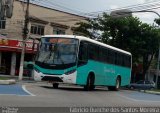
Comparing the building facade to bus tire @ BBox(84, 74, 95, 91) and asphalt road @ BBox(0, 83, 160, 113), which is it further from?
asphalt road @ BBox(0, 83, 160, 113)

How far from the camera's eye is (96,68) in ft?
94.2

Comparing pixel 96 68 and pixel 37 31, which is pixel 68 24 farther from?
pixel 96 68

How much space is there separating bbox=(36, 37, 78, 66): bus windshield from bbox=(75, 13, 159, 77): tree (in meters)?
Result: 26.8

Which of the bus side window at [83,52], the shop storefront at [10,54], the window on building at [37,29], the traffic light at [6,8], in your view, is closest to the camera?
the traffic light at [6,8]

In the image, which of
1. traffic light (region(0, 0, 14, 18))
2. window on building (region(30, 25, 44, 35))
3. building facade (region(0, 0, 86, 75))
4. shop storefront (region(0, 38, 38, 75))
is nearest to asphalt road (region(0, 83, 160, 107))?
traffic light (region(0, 0, 14, 18))

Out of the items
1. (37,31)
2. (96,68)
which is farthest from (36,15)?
(96,68)

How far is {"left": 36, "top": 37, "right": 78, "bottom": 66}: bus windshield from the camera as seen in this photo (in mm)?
25969

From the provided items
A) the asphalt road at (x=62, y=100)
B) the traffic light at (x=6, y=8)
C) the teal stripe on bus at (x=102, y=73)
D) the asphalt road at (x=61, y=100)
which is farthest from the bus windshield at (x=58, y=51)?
the traffic light at (x=6, y=8)

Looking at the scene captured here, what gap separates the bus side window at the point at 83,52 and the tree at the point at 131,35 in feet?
85.2

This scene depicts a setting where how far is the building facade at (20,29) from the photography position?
5322 cm

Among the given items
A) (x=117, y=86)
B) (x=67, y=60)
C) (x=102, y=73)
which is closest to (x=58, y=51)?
(x=67, y=60)

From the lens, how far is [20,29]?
54375mm

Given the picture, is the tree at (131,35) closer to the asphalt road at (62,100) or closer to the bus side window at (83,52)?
the bus side window at (83,52)

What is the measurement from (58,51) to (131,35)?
2873 centimetres
